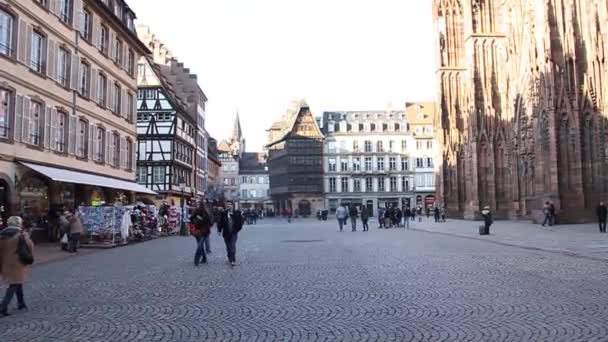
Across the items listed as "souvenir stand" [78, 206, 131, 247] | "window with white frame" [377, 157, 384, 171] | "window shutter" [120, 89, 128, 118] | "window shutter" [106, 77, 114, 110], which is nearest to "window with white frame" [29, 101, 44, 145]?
"souvenir stand" [78, 206, 131, 247]

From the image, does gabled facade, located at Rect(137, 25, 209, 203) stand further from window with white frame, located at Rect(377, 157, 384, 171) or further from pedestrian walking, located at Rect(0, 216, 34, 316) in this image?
pedestrian walking, located at Rect(0, 216, 34, 316)

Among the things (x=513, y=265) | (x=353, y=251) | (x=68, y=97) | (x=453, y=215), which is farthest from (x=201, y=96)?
(x=513, y=265)

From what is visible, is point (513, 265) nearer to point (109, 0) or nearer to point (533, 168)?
point (109, 0)

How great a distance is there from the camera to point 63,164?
89.4 ft

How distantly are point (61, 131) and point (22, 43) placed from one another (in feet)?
17.0

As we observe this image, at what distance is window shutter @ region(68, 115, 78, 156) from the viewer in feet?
91.5

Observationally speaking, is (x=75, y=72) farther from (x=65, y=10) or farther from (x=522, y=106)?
(x=522, y=106)

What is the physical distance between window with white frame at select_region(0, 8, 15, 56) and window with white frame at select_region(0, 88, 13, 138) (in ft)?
4.99

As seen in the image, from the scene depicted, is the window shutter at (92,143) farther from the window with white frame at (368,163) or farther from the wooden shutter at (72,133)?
the window with white frame at (368,163)

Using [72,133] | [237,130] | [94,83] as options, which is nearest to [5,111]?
[72,133]

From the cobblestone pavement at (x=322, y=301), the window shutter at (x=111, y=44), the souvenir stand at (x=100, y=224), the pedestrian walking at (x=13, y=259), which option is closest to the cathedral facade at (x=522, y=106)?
the cobblestone pavement at (x=322, y=301)

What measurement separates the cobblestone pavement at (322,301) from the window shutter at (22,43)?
35.1 feet

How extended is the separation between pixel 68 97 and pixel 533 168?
32.9 metres

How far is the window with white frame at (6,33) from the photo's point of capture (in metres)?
22.0
